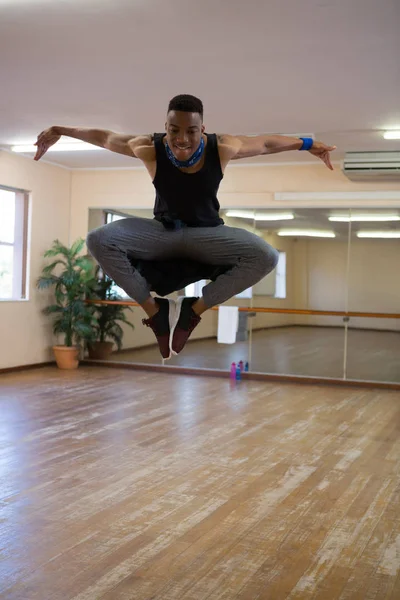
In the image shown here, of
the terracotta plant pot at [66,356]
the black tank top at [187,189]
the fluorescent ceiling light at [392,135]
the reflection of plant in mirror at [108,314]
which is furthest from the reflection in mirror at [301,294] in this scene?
the black tank top at [187,189]

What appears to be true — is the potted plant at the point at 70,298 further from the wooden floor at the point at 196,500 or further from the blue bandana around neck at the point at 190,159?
the blue bandana around neck at the point at 190,159

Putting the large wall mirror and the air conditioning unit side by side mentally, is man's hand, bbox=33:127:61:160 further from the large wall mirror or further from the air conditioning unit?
the large wall mirror

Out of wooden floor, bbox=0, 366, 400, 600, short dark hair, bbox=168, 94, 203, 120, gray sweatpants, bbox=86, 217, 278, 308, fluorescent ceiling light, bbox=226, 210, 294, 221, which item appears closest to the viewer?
short dark hair, bbox=168, 94, 203, 120

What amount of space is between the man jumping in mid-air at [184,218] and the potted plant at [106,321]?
7.16 metres

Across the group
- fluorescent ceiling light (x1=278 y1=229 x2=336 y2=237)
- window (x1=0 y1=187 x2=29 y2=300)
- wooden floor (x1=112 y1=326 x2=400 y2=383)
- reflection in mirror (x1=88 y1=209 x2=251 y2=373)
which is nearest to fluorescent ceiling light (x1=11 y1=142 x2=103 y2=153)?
window (x1=0 y1=187 x2=29 y2=300)

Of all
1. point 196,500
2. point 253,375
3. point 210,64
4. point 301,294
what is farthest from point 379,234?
point 196,500

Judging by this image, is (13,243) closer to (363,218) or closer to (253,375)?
(253,375)

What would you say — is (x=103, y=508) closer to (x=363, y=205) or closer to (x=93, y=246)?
(x=93, y=246)

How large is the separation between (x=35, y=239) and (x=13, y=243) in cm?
34

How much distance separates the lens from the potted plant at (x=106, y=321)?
32.7ft

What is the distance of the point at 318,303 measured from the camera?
9.20 m

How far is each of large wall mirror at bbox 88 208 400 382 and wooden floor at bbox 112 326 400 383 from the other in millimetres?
12

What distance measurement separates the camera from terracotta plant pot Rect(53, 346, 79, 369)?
31.6 ft

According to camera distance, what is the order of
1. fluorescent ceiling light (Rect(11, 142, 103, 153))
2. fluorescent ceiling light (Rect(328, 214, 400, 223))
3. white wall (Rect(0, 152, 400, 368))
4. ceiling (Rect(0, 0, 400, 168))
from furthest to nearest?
white wall (Rect(0, 152, 400, 368))
fluorescent ceiling light (Rect(328, 214, 400, 223))
fluorescent ceiling light (Rect(11, 142, 103, 153))
ceiling (Rect(0, 0, 400, 168))
